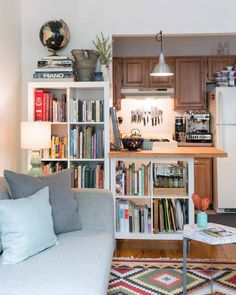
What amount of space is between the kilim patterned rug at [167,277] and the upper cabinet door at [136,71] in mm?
3343

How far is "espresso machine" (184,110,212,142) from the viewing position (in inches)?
215

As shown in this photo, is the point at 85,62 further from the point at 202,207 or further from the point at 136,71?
the point at 136,71

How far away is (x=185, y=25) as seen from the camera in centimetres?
393

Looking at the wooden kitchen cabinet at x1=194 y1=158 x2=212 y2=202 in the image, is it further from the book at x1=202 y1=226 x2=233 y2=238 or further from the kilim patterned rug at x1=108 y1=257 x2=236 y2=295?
the book at x1=202 y1=226 x2=233 y2=238

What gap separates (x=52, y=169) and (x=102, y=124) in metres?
0.70

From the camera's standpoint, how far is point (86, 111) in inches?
146

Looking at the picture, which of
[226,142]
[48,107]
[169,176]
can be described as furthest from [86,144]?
[226,142]

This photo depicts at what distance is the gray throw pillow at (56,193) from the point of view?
236cm

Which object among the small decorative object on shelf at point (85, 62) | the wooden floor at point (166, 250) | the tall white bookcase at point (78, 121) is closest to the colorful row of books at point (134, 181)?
the tall white bookcase at point (78, 121)

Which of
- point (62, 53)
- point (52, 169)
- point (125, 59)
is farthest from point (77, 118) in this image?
point (125, 59)

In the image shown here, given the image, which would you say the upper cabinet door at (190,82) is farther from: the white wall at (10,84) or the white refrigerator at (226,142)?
the white wall at (10,84)

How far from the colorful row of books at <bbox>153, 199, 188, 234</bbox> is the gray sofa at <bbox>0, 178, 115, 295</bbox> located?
3.21 ft

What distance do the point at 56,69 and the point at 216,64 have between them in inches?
117

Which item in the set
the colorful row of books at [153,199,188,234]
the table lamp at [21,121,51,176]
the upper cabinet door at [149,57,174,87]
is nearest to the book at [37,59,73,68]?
the table lamp at [21,121,51,176]
